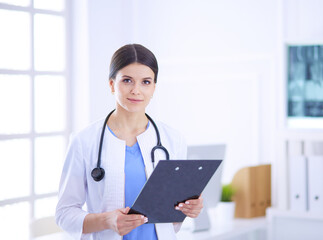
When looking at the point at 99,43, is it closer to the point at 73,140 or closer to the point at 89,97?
the point at 89,97

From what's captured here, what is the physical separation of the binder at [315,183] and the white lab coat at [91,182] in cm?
178

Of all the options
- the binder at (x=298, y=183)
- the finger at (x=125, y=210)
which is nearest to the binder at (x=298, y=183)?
the binder at (x=298, y=183)

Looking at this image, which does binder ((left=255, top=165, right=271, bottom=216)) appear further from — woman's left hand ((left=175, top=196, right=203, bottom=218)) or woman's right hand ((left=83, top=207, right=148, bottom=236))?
woman's right hand ((left=83, top=207, right=148, bottom=236))

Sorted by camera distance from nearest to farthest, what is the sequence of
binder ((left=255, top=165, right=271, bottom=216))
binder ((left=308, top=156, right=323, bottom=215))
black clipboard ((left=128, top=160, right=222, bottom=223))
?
1. black clipboard ((left=128, top=160, right=222, bottom=223))
2. binder ((left=308, top=156, right=323, bottom=215))
3. binder ((left=255, top=165, right=271, bottom=216))

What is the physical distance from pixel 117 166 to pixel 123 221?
17 centimetres

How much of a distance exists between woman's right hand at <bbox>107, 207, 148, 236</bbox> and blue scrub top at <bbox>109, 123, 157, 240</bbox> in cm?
8

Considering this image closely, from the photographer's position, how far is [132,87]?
1642 millimetres

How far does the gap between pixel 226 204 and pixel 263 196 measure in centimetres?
33

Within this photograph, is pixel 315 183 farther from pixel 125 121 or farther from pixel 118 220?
pixel 118 220

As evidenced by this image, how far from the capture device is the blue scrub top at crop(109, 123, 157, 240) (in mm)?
1634

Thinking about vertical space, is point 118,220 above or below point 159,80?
below

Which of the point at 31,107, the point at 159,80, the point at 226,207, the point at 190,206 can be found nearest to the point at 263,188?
the point at 226,207

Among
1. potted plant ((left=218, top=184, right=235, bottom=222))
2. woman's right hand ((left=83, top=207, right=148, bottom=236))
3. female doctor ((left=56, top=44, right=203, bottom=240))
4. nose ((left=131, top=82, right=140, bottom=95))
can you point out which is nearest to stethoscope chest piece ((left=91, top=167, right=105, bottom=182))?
female doctor ((left=56, top=44, right=203, bottom=240))

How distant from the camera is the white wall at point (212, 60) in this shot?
12.2ft
